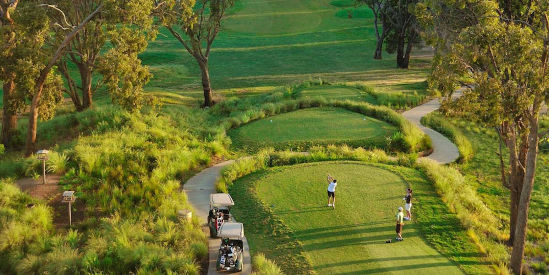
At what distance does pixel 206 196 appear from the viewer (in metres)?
21.6

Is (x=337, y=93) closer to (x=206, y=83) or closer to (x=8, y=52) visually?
(x=206, y=83)

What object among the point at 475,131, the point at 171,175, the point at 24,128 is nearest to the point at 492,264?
the point at 171,175

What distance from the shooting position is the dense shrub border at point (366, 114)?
95.0 ft

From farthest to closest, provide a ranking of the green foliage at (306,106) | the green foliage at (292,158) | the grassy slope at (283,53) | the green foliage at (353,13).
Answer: the green foliage at (353,13)
the grassy slope at (283,53)
the green foliage at (306,106)
the green foliage at (292,158)

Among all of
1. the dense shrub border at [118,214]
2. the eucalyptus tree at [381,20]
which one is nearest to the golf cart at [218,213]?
the dense shrub border at [118,214]

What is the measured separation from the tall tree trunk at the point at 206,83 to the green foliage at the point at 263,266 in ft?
81.6

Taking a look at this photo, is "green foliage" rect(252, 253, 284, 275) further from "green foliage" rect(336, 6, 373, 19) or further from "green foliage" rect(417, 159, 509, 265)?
Result: "green foliage" rect(336, 6, 373, 19)

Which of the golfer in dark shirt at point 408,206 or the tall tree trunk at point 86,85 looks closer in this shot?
the golfer in dark shirt at point 408,206

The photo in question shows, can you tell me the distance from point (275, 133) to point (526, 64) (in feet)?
56.4

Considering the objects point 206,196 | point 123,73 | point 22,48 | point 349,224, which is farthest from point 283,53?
point 349,224

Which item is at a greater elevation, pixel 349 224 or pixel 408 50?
pixel 408 50

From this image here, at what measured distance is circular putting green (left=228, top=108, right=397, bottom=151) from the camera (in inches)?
1155

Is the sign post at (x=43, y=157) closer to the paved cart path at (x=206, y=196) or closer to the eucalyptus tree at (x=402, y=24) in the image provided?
the paved cart path at (x=206, y=196)

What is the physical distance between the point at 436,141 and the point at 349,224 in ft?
47.7
